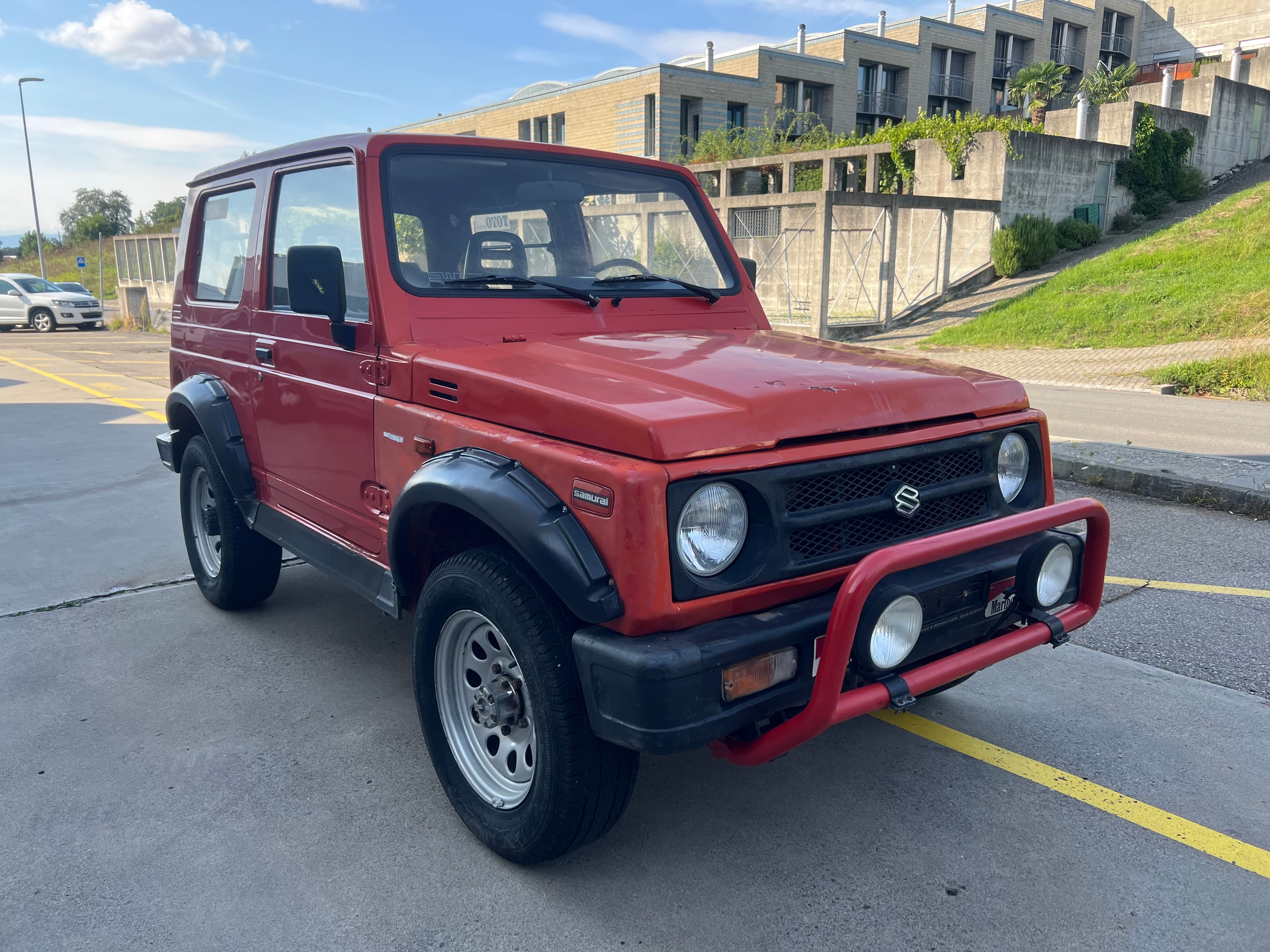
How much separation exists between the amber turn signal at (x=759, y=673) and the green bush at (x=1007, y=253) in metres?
21.2

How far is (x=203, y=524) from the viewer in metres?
4.75

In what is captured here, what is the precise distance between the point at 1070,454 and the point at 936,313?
45.8 feet

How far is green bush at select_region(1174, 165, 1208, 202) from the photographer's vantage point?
2539cm

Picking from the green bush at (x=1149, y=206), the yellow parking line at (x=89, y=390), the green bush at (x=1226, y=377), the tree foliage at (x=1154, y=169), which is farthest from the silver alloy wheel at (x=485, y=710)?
the green bush at (x=1149, y=206)

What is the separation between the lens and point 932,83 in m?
49.2

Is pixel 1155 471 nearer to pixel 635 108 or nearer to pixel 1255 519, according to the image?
pixel 1255 519

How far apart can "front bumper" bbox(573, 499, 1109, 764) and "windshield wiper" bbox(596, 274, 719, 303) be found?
1.62 metres

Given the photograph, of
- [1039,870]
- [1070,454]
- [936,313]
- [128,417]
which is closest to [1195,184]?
[936,313]

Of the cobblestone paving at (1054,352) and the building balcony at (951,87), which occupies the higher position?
the building balcony at (951,87)

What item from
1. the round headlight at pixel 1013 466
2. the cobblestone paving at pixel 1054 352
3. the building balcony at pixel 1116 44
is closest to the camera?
the round headlight at pixel 1013 466

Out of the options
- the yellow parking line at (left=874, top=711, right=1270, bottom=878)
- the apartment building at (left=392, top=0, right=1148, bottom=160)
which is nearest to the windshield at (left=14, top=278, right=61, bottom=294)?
the apartment building at (left=392, top=0, right=1148, bottom=160)

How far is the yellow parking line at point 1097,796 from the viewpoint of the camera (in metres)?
2.66

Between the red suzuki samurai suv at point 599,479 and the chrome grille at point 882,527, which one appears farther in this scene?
the chrome grille at point 882,527

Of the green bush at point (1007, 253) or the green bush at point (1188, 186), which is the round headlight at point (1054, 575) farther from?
the green bush at point (1188, 186)
